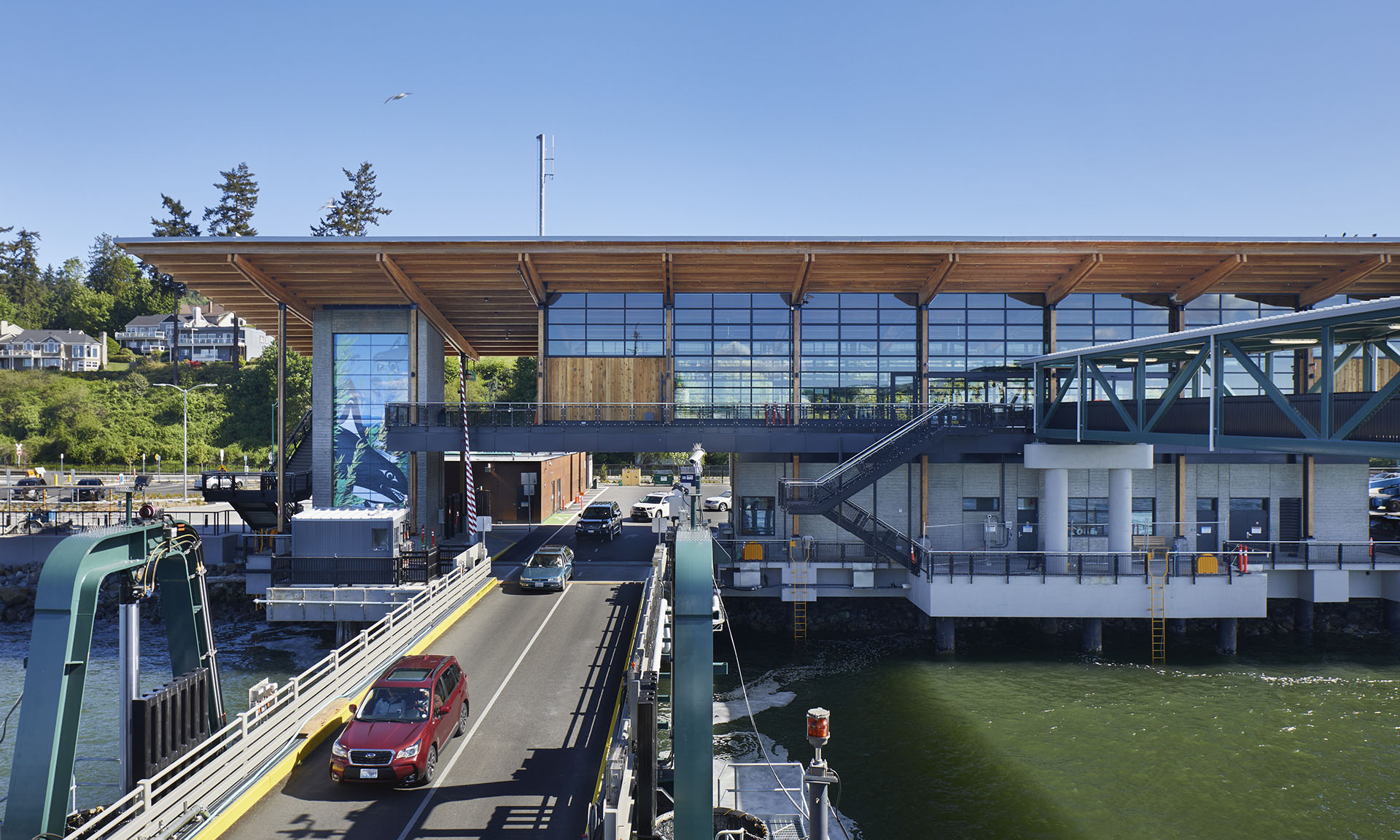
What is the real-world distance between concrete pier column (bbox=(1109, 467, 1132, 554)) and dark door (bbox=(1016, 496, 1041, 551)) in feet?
13.6

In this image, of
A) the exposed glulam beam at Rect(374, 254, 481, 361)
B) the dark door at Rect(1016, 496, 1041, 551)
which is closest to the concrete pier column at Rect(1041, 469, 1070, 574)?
the dark door at Rect(1016, 496, 1041, 551)

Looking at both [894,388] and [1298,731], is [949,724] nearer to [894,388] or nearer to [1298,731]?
[1298,731]

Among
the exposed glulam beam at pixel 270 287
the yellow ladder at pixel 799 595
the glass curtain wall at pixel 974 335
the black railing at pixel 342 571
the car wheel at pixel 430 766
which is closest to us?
the car wheel at pixel 430 766

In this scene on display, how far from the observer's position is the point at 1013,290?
36.9 meters

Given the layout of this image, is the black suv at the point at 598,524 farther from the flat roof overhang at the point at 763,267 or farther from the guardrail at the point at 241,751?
the guardrail at the point at 241,751

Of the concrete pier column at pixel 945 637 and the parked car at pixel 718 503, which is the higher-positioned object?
the parked car at pixel 718 503

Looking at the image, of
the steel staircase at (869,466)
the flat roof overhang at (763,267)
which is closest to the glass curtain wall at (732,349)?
the flat roof overhang at (763,267)

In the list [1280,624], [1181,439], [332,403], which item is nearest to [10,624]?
[332,403]

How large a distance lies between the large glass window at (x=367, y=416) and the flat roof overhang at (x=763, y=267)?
214cm

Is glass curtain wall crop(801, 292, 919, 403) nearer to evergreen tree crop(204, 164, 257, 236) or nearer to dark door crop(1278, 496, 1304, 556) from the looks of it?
dark door crop(1278, 496, 1304, 556)

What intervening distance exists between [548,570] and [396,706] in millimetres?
13400

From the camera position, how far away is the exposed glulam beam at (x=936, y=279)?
3372 cm

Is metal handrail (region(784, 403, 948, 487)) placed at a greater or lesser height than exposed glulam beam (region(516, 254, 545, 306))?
lesser

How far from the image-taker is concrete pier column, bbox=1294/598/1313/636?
32.6 metres
